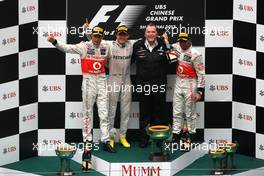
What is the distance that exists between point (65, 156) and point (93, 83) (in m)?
1.04

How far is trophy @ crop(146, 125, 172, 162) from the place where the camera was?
37.3ft

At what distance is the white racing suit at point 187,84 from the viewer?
11.7m

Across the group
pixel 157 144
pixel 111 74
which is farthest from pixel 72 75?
pixel 157 144

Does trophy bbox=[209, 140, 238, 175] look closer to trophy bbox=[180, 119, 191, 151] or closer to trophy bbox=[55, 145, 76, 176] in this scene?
trophy bbox=[180, 119, 191, 151]

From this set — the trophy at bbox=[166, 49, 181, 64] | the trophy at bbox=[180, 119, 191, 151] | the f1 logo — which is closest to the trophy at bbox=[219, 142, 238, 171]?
the trophy at bbox=[180, 119, 191, 151]

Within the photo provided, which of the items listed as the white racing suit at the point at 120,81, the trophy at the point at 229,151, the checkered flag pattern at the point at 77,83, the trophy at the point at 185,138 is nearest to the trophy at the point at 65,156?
the checkered flag pattern at the point at 77,83

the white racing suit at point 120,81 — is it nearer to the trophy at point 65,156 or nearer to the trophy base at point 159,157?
the trophy base at point 159,157

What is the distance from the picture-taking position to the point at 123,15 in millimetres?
12023

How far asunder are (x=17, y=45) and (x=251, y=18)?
2839 millimetres

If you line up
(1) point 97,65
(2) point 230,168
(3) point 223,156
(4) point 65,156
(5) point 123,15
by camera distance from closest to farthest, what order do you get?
(4) point 65,156 < (3) point 223,156 < (2) point 230,168 < (1) point 97,65 < (5) point 123,15

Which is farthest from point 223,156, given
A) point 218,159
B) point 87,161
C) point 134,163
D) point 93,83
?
point 93,83

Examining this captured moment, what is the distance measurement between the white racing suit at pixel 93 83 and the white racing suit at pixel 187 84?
866 millimetres

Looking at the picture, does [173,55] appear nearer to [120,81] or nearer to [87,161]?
[120,81]

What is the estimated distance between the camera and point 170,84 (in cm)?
1220
